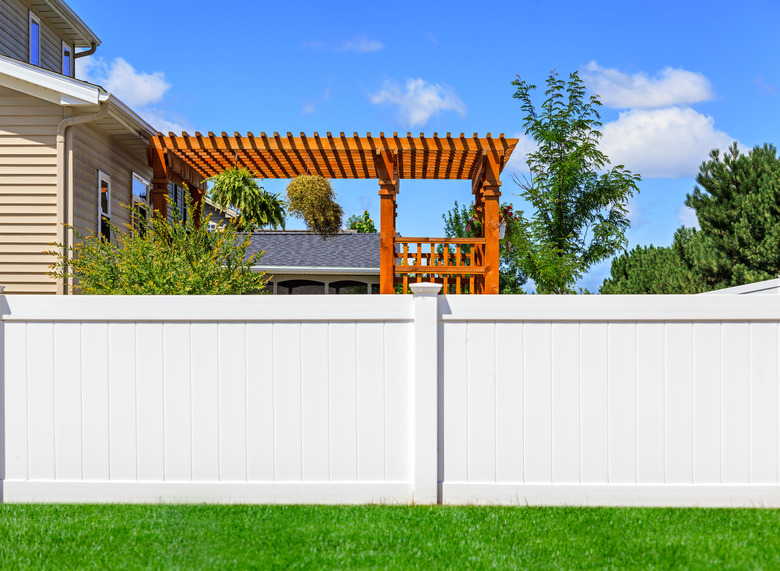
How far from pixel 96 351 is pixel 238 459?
4.16ft

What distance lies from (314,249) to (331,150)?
915cm

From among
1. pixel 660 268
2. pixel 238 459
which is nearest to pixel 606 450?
pixel 238 459

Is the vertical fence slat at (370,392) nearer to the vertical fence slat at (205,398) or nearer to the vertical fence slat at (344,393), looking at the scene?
the vertical fence slat at (344,393)

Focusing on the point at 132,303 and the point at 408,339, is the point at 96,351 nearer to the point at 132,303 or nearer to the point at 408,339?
the point at 132,303

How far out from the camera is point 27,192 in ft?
31.7

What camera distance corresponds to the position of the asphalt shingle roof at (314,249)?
18953mm

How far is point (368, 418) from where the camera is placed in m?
4.84

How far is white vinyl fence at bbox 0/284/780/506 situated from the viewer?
483cm

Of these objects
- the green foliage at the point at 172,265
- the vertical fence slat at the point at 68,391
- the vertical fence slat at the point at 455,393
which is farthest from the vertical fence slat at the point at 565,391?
the green foliage at the point at 172,265

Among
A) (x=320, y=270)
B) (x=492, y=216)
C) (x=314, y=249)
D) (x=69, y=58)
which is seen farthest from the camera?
(x=314, y=249)

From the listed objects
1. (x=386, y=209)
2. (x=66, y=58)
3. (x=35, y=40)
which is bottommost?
(x=386, y=209)

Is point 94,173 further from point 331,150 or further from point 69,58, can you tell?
point 69,58

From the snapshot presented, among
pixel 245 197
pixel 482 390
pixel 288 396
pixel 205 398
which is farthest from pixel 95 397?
pixel 245 197

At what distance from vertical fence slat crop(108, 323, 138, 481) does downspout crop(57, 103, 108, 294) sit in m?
5.17
